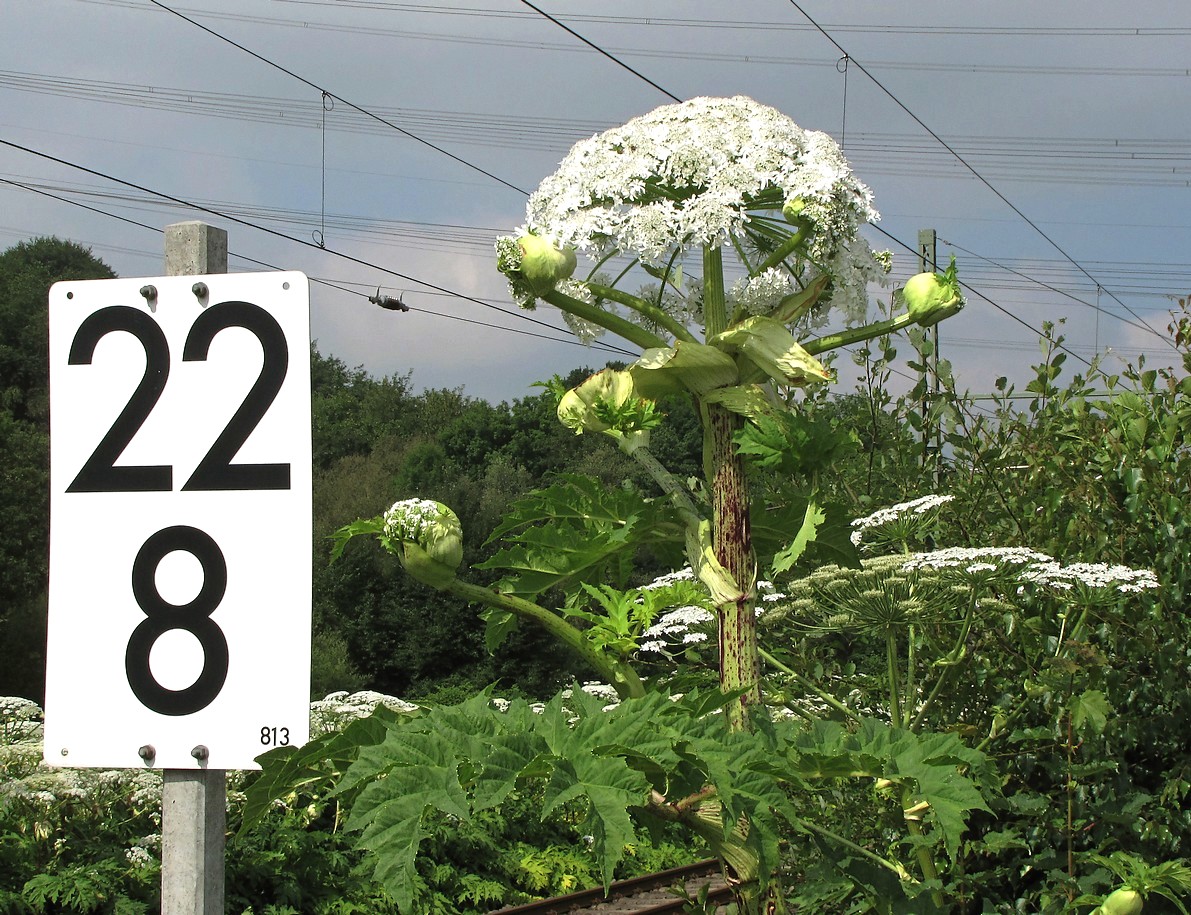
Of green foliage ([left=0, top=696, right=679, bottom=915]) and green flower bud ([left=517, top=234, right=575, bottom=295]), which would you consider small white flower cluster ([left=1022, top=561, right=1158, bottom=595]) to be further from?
green foliage ([left=0, top=696, right=679, bottom=915])

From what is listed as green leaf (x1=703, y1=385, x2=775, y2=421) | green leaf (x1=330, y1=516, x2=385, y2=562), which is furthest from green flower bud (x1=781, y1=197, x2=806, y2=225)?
green leaf (x1=330, y1=516, x2=385, y2=562)

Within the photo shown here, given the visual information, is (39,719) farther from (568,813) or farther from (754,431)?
(754,431)

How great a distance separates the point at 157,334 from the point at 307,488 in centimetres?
40

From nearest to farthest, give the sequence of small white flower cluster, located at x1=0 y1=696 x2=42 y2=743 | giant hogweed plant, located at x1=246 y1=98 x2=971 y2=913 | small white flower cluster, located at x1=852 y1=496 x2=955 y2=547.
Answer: giant hogweed plant, located at x1=246 y1=98 x2=971 y2=913
small white flower cluster, located at x1=852 y1=496 x2=955 y2=547
small white flower cluster, located at x1=0 y1=696 x2=42 y2=743

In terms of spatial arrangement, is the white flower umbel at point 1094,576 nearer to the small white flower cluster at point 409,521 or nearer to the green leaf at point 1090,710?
the green leaf at point 1090,710

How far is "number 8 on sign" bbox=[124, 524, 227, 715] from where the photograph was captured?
6.40 ft

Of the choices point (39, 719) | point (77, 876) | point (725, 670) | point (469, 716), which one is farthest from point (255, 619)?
point (39, 719)

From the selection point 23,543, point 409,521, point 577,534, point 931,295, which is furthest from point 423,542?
point 23,543

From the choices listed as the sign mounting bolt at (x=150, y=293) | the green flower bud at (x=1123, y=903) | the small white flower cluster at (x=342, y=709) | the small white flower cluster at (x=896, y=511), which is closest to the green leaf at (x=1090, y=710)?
the green flower bud at (x=1123, y=903)

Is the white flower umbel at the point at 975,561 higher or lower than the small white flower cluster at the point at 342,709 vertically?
higher

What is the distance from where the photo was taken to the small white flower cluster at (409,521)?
208 cm

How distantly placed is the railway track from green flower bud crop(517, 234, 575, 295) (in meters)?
6.88

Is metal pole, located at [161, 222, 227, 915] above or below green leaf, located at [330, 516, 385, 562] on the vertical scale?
below

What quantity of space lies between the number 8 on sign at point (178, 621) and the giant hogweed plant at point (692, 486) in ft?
0.57
